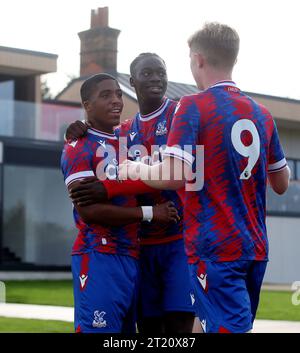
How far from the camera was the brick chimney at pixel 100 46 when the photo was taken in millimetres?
35656

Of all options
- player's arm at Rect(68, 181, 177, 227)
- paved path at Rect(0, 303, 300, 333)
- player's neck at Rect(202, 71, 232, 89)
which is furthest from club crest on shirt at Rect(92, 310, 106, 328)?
paved path at Rect(0, 303, 300, 333)

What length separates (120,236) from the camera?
16.4 ft

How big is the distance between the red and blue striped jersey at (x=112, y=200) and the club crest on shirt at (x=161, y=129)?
1.07 feet

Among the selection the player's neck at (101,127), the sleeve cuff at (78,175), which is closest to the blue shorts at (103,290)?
Result: the sleeve cuff at (78,175)

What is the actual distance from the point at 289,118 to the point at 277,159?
1128 inches

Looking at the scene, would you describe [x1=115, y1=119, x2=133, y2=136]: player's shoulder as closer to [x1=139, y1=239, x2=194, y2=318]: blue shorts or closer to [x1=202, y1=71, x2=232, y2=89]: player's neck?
[x1=139, y1=239, x2=194, y2=318]: blue shorts

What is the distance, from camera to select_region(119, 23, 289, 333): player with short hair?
13.4ft

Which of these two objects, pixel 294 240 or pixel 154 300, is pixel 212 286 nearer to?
pixel 154 300

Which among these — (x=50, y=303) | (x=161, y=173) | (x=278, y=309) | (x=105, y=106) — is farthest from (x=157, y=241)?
(x=50, y=303)

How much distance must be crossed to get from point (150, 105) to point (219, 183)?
1.32 metres

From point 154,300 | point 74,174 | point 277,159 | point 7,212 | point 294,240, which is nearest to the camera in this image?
point 277,159

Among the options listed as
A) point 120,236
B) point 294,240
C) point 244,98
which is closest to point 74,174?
point 120,236

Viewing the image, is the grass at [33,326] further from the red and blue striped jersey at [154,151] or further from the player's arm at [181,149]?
the player's arm at [181,149]

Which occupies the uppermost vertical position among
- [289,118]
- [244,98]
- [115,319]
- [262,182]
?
[289,118]
